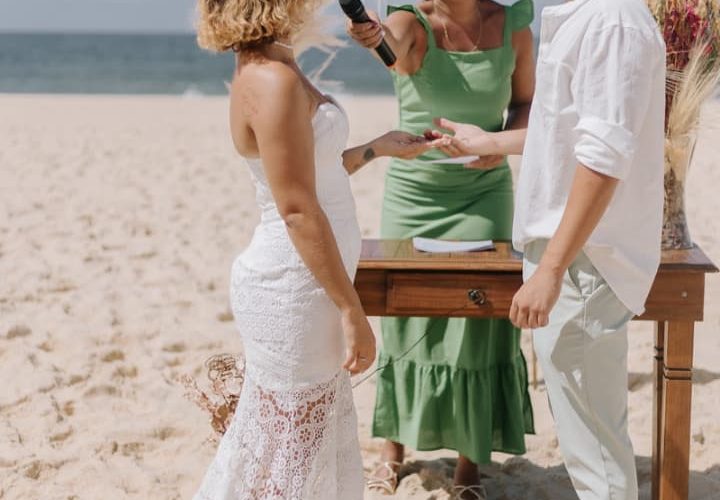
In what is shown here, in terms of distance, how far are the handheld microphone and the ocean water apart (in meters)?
18.9

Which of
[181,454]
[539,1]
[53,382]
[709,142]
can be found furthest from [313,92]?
[709,142]

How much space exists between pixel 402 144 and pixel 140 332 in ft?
9.26

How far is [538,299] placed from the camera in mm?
2531

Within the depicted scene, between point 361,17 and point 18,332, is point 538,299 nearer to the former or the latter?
point 361,17

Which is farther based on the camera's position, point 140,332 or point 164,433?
point 140,332

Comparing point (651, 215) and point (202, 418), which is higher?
point (651, 215)

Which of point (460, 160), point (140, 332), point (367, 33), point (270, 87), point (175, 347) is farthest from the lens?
point (140, 332)

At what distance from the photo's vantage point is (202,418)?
4.70 meters

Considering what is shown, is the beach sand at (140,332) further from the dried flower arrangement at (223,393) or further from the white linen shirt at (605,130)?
the white linen shirt at (605,130)

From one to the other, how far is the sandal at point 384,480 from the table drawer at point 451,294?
100 cm

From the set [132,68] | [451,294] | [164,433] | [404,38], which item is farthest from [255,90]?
[132,68]

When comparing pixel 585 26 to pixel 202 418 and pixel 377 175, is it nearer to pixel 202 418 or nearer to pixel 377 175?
pixel 202 418

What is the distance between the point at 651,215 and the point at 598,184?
10.2 inches

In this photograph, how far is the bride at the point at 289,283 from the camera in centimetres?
253
